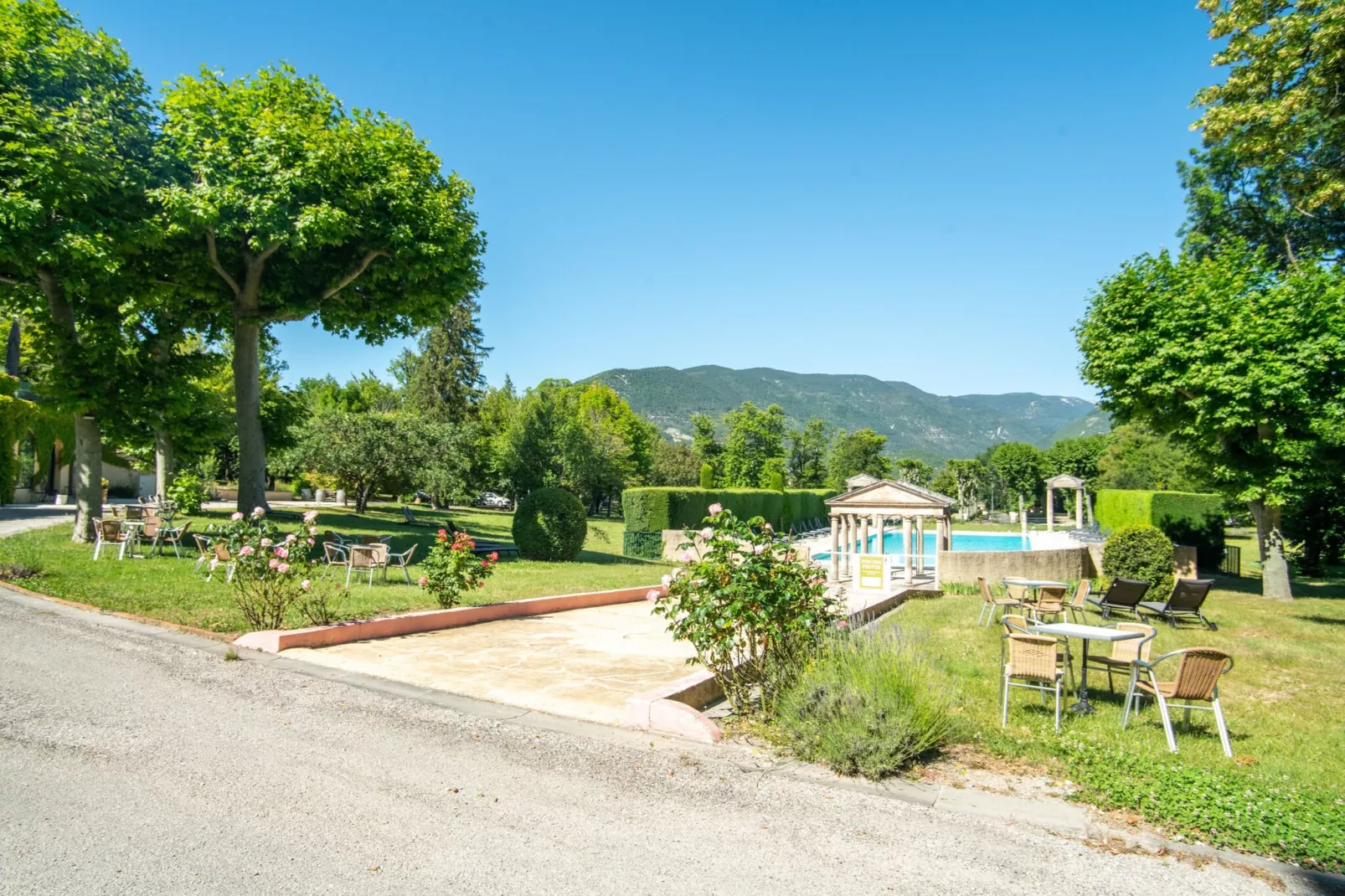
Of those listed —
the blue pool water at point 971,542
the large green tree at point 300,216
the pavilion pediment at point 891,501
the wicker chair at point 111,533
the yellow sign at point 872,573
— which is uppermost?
the large green tree at point 300,216

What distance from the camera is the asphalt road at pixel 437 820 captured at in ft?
10.5

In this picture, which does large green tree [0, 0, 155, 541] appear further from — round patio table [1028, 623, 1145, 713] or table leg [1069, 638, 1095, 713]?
table leg [1069, 638, 1095, 713]

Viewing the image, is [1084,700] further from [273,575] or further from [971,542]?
[971,542]

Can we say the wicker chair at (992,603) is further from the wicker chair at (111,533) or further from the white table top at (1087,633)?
the wicker chair at (111,533)

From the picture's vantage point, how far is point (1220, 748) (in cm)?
547

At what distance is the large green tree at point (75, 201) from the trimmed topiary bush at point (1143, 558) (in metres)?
19.8

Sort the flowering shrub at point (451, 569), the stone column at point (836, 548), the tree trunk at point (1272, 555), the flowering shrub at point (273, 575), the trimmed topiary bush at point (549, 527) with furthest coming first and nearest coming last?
the stone column at point (836, 548), the trimmed topiary bush at point (549, 527), the tree trunk at point (1272, 555), the flowering shrub at point (451, 569), the flowering shrub at point (273, 575)

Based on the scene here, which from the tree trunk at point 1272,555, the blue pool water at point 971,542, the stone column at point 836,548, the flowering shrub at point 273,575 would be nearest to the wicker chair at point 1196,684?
the flowering shrub at point 273,575

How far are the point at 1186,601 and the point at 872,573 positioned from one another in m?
6.20

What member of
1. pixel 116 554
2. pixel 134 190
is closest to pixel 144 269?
pixel 134 190

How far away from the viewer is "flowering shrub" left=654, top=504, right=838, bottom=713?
18.2 feet

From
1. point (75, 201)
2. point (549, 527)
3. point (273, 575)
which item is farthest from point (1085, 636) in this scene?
point (75, 201)

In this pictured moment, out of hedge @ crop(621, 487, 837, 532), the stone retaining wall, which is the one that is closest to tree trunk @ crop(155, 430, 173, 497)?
hedge @ crop(621, 487, 837, 532)

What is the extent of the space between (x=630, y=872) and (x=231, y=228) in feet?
49.0
